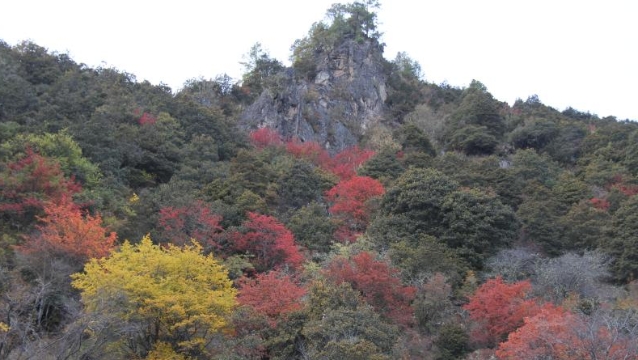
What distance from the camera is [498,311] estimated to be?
22.7m

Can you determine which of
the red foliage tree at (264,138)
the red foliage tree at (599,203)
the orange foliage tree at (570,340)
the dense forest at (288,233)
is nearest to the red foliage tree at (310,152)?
the dense forest at (288,233)

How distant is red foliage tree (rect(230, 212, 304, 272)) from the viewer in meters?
28.5

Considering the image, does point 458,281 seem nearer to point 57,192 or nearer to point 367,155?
point 57,192

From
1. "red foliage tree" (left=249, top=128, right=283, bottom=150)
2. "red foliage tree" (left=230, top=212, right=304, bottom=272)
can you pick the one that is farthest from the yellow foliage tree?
"red foliage tree" (left=249, top=128, right=283, bottom=150)

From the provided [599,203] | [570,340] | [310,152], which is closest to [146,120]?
[310,152]

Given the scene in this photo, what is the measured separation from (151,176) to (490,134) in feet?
102

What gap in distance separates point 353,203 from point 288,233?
7.05 meters

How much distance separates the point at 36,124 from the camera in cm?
3481

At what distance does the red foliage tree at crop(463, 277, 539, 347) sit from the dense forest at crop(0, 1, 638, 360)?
0.07 m

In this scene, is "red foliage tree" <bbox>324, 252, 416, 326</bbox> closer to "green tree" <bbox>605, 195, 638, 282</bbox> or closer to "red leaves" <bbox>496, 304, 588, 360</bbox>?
"red leaves" <bbox>496, 304, 588, 360</bbox>

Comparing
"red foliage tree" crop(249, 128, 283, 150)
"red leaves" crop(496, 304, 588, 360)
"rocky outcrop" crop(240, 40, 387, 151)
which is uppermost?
"rocky outcrop" crop(240, 40, 387, 151)

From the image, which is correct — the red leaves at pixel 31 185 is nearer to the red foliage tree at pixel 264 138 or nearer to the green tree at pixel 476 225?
the green tree at pixel 476 225

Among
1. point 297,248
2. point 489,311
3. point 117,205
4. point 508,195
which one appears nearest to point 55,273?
point 117,205

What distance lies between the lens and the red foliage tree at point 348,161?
46.7 m
